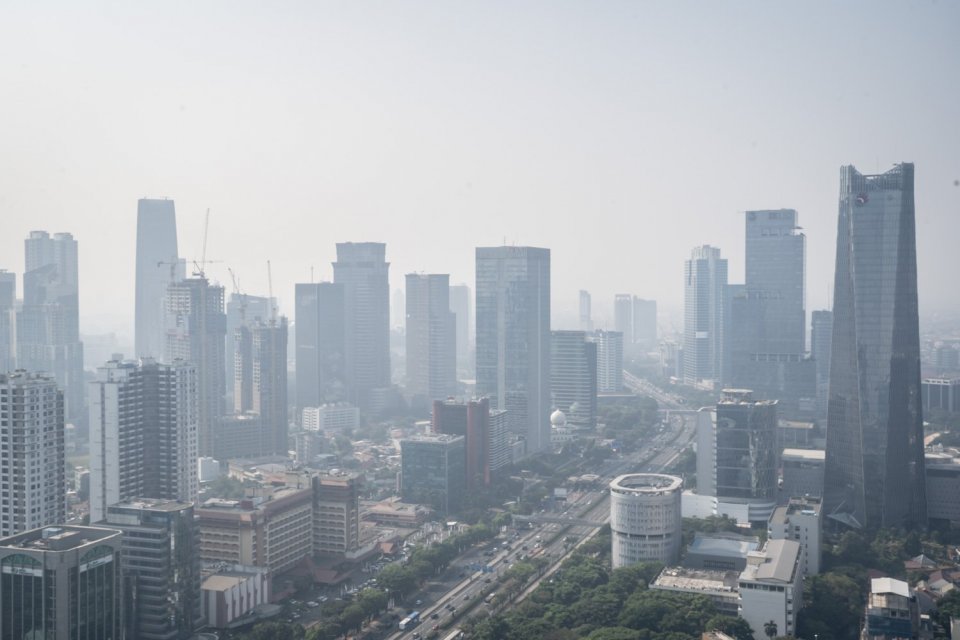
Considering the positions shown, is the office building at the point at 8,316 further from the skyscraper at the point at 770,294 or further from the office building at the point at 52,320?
the skyscraper at the point at 770,294

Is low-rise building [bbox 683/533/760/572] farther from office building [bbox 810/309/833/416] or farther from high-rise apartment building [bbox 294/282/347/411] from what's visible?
high-rise apartment building [bbox 294/282/347/411]

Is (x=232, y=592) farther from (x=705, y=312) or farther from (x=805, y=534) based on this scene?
(x=705, y=312)

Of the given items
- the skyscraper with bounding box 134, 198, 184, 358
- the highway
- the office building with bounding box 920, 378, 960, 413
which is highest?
the skyscraper with bounding box 134, 198, 184, 358

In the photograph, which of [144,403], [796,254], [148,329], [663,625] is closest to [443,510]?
[144,403]

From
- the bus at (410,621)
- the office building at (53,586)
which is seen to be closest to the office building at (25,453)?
the office building at (53,586)

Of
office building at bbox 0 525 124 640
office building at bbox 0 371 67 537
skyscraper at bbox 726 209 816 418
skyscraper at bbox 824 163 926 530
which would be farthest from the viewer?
skyscraper at bbox 726 209 816 418

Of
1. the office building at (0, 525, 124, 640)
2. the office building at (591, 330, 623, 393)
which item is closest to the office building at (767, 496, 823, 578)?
the office building at (0, 525, 124, 640)

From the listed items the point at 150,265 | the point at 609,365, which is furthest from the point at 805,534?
the point at 150,265
